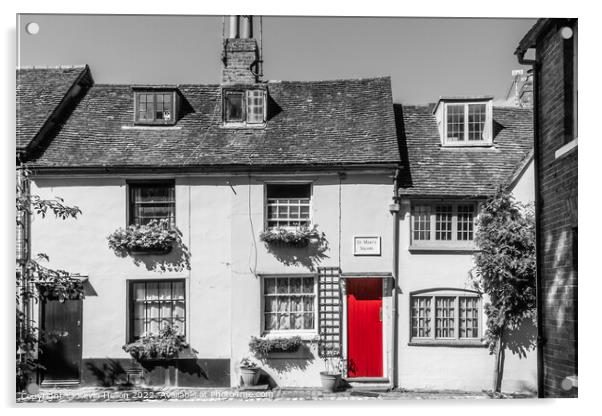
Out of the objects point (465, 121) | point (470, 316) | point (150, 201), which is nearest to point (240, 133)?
point (150, 201)

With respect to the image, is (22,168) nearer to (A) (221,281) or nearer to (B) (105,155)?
(B) (105,155)

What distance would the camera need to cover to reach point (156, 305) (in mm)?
7617

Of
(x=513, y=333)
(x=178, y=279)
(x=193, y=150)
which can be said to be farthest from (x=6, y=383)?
(x=513, y=333)

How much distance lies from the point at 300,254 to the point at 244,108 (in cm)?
176

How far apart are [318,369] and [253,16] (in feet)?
12.1

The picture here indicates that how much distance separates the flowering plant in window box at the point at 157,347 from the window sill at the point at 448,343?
95.8 inches

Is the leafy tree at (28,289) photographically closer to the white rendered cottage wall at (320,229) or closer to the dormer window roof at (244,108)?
the white rendered cottage wall at (320,229)

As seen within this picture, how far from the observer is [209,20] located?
6.71 metres

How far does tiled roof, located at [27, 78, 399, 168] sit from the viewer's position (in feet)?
24.3

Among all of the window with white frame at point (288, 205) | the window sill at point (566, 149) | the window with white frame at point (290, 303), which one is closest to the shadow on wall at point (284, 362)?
the window with white frame at point (290, 303)

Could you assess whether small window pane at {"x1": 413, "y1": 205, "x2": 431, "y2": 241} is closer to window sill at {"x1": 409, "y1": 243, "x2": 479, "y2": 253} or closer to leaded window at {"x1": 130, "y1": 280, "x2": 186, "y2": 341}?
window sill at {"x1": 409, "y1": 243, "x2": 479, "y2": 253}

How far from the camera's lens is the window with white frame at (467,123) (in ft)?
23.7

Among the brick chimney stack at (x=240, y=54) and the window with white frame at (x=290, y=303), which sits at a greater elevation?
the brick chimney stack at (x=240, y=54)

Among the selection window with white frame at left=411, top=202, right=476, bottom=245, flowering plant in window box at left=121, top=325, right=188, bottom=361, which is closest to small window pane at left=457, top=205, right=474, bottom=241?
window with white frame at left=411, top=202, right=476, bottom=245
